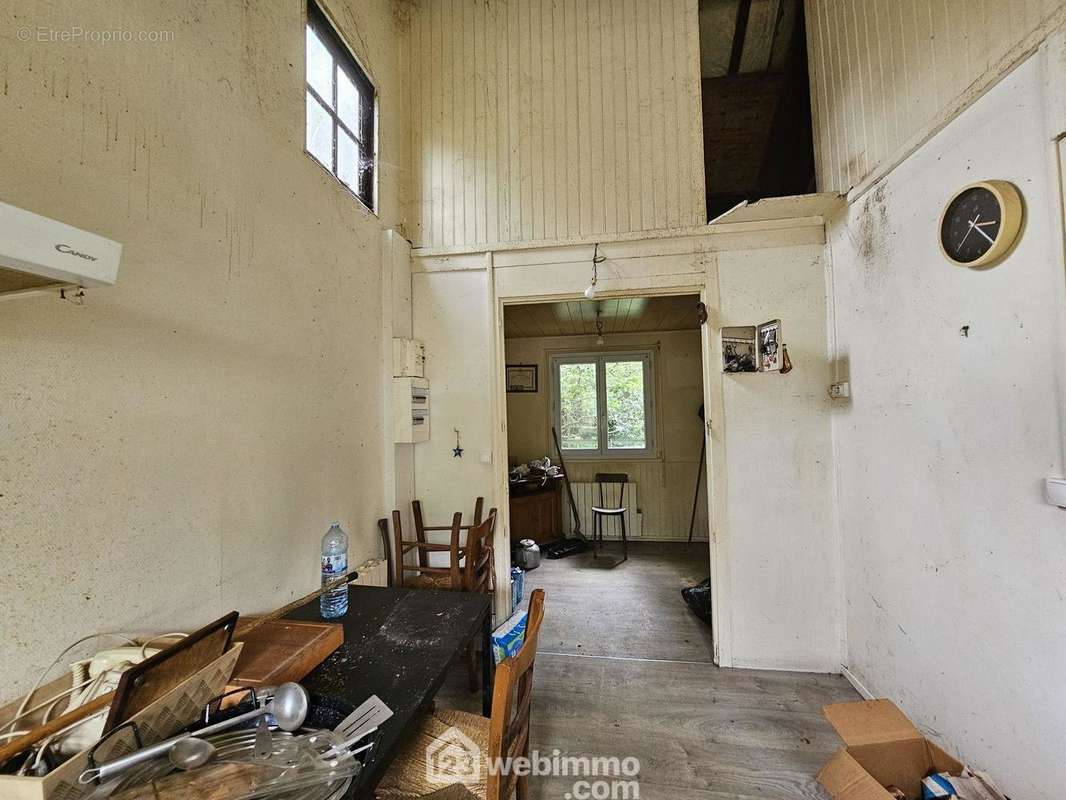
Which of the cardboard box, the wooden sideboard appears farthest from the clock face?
the wooden sideboard

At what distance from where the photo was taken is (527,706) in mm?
1171

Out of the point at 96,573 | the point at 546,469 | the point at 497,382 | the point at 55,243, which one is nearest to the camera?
the point at 55,243

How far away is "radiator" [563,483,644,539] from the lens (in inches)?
191

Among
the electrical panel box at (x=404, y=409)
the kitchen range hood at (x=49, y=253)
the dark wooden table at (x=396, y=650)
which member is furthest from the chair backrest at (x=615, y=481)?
the kitchen range hood at (x=49, y=253)

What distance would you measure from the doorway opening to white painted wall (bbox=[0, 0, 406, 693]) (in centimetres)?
250

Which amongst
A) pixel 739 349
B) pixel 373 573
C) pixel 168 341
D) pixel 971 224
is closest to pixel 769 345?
pixel 739 349

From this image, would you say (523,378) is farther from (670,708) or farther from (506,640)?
(670,708)

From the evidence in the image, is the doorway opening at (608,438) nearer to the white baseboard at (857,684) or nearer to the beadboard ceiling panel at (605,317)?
the beadboard ceiling panel at (605,317)

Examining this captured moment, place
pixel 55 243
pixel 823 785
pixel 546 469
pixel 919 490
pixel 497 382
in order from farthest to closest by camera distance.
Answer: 1. pixel 546 469
2. pixel 497 382
3. pixel 919 490
4. pixel 823 785
5. pixel 55 243

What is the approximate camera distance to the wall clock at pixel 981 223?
125 centimetres

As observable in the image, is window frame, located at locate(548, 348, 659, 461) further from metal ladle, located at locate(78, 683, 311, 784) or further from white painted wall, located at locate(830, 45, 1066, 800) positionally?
metal ladle, located at locate(78, 683, 311, 784)

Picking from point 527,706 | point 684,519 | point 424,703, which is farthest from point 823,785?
point 684,519

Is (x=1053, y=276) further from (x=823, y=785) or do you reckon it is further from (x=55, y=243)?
(x=55, y=243)

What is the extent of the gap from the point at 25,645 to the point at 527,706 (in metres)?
1.17
